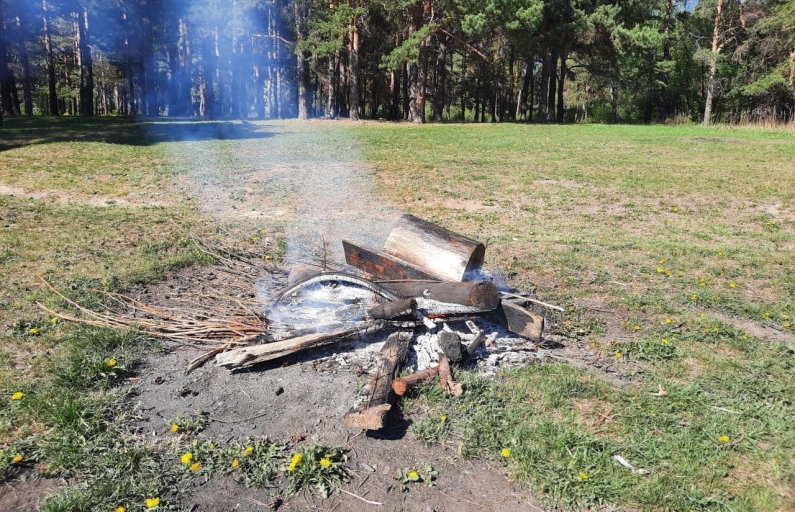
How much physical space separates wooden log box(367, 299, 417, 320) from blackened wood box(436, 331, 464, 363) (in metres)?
0.31

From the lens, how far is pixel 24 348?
334cm

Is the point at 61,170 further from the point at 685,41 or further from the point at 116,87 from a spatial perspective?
the point at 116,87

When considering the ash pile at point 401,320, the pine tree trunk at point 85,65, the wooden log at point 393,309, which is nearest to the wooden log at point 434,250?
the ash pile at point 401,320

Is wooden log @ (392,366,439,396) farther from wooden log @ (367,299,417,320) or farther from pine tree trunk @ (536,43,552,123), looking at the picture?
pine tree trunk @ (536,43,552,123)

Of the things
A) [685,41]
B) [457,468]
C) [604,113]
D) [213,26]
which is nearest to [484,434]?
[457,468]

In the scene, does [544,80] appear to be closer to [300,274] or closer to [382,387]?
[300,274]

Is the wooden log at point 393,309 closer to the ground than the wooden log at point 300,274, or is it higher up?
closer to the ground

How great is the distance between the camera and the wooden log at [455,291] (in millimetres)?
3607

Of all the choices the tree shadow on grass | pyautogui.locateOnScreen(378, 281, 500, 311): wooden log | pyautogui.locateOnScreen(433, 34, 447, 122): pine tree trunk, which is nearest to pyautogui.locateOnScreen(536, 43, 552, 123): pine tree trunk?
pyautogui.locateOnScreen(433, 34, 447, 122): pine tree trunk

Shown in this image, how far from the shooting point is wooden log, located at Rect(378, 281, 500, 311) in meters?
3.61

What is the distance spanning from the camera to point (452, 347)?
10.7 ft

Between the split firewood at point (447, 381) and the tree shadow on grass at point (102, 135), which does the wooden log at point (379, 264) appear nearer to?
the split firewood at point (447, 381)

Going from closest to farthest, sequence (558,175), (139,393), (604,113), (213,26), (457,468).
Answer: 1. (457,468)
2. (139,393)
3. (558,175)
4. (213,26)
5. (604,113)

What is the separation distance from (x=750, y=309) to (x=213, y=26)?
15.7m
